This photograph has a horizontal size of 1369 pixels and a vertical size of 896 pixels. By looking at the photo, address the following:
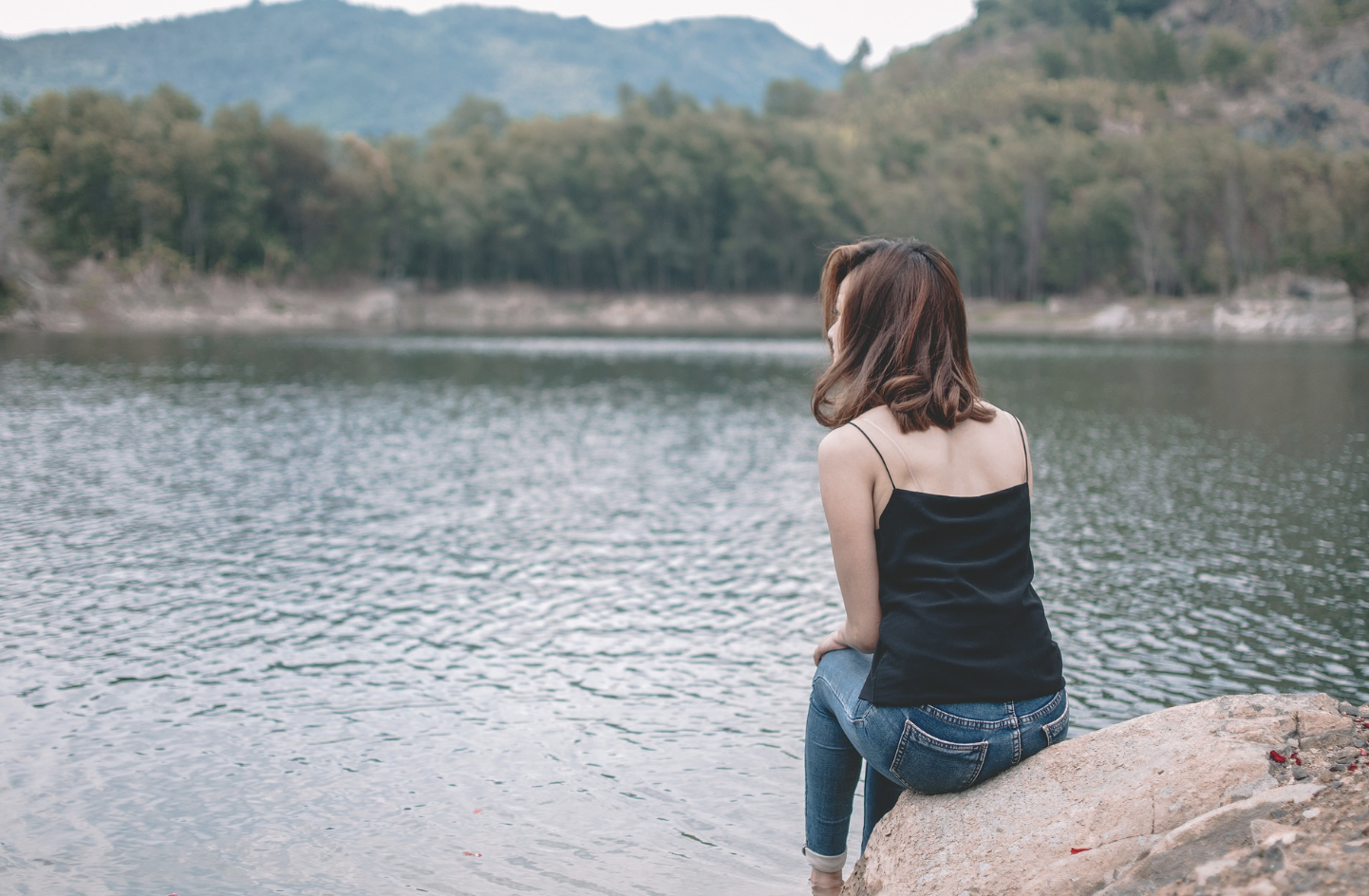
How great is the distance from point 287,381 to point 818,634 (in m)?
29.1

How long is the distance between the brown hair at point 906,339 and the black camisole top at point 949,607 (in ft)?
0.62

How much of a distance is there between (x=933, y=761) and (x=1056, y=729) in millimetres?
471

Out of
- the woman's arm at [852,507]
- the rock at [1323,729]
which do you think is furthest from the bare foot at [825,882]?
the rock at [1323,729]

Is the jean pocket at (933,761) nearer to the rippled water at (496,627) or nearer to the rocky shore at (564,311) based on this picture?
the rippled water at (496,627)

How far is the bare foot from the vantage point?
149 inches

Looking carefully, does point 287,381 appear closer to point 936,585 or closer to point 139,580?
point 139,580

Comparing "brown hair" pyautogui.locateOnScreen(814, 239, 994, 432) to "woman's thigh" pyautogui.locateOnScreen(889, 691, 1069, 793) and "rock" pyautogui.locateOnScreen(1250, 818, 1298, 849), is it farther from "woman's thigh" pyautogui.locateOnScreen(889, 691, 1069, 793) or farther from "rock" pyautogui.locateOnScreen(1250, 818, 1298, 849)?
"rock" pyautogui.locateOnScreen(1250, 818, 1298, 849)

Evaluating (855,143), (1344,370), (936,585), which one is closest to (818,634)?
(936,585)

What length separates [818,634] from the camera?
996 cm

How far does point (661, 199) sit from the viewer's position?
319 feet

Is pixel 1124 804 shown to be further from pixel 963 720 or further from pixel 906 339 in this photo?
pixel 906 339

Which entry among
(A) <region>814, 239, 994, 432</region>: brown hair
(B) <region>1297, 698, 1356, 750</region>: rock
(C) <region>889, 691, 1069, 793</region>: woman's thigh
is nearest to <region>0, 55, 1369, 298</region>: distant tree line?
(A) <region>814, 239, 994, 432</region>: brown hair

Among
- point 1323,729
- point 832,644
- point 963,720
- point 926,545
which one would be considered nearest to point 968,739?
point 963,720

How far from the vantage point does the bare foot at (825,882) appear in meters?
3.78
